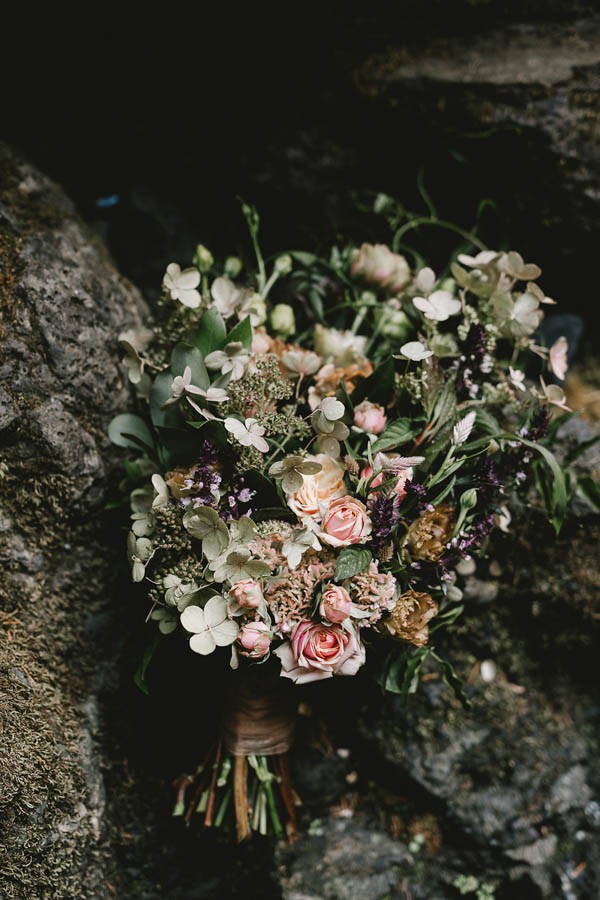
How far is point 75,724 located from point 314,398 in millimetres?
855

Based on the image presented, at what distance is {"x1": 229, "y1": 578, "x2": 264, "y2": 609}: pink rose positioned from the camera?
1.19 m

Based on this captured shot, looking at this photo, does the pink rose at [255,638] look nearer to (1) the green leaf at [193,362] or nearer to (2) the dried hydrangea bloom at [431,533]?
(2) the dried hydrangea bloom at [431,533]

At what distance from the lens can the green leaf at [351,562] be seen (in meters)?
1.21

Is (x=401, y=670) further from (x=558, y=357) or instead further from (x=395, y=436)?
(x=558, y=357)

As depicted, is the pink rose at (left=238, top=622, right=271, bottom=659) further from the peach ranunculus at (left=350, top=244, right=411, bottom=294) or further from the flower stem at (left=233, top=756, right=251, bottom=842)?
the peach ranunculus at (left=350, top=244, right=411, bottom=294)

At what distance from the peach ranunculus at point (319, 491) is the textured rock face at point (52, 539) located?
1.66ft

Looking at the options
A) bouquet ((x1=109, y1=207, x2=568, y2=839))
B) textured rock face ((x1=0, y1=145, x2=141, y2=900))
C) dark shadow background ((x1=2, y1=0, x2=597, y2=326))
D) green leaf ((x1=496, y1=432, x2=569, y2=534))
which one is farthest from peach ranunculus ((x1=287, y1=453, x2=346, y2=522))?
dark shadow background ((x1=2, y1=0, x2=597, y2=326))

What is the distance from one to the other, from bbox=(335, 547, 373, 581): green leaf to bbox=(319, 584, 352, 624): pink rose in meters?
0.03

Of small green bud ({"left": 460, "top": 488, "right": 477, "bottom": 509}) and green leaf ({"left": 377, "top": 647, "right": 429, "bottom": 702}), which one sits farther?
green leaf ({"left": 377, "top": 647, "right": 429, "bottom": 702})

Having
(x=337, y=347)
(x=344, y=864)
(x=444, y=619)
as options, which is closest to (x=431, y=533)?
(x=444, y=619)

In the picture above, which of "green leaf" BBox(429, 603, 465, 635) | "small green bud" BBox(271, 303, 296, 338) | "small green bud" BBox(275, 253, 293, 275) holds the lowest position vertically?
"green leaf" BBox(429, 603, 465, 635)

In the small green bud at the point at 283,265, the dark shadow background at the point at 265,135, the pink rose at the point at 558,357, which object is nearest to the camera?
the pink rose at the point at 558,357

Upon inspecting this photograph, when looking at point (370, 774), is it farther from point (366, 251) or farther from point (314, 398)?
point (366, 251)

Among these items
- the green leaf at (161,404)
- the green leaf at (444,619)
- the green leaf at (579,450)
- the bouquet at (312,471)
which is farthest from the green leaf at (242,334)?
the green leaf at (579,450)
